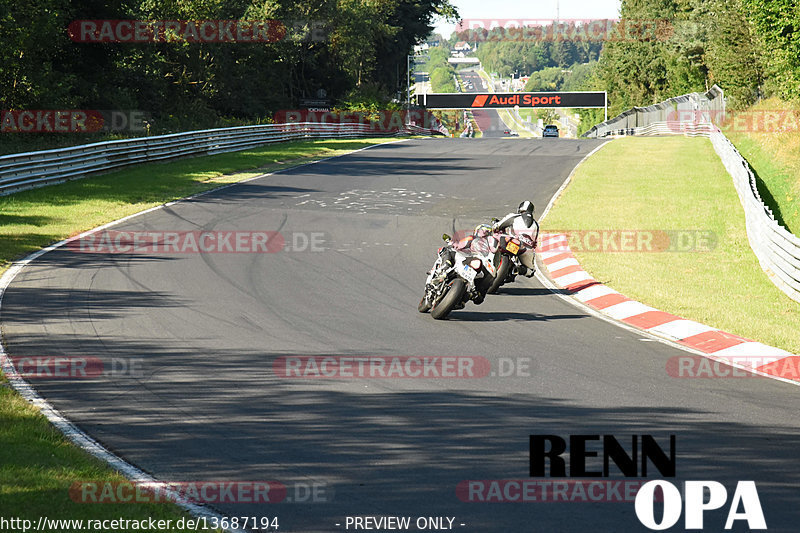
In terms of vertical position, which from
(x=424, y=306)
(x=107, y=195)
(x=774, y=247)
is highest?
(x=107, y=195)

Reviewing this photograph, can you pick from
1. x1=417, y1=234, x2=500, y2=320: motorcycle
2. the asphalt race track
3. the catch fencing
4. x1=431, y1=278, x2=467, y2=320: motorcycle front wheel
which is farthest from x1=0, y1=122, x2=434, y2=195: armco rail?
the catch fencing

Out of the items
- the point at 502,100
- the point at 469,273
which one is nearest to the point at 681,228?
the point at 469,273

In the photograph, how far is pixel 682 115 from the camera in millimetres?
54625

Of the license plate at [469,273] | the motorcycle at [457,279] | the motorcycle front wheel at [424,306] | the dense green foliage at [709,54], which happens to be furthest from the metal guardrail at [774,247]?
the dense green foliage at [709,54]

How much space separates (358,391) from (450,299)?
3.11 m

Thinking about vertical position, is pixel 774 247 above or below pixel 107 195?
below

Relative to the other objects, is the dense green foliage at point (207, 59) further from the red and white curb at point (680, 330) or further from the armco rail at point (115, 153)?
the red and white curb at point (680, 330)

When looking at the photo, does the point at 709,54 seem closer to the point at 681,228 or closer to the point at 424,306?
the point at 681,228

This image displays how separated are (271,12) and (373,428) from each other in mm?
57289

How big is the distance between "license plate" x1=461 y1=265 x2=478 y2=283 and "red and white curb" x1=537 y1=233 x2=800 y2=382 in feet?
6.68

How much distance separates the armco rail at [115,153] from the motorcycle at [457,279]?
45.5 ft

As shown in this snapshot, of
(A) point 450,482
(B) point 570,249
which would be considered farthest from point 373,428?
(B) point 570,249

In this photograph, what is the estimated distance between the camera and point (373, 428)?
7.23m

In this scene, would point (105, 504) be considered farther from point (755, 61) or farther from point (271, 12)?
point (271, 12)
